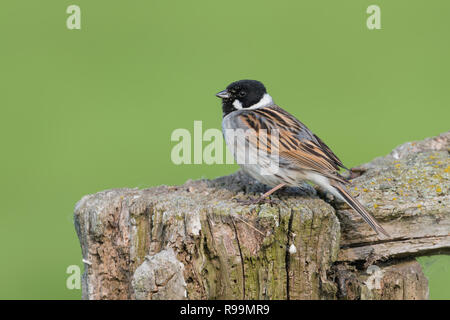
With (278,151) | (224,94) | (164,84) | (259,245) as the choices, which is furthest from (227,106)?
(164,84)

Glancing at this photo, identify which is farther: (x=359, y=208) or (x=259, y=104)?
(x=259, y=104)

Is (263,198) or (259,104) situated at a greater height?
(259,104)

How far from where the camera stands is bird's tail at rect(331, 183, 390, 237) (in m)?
4.41

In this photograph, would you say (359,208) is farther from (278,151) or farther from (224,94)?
(224,94)

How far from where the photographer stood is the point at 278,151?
18.0 feet

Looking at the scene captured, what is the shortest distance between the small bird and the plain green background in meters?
3.78

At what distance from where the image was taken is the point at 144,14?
53.8ft

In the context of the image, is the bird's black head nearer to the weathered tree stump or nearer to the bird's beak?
the bird's beak

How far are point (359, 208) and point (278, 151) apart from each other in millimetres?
1152

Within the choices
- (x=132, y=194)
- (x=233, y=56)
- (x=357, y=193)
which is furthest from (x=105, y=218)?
(x=233, y=56)

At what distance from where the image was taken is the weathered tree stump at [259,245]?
167 inches

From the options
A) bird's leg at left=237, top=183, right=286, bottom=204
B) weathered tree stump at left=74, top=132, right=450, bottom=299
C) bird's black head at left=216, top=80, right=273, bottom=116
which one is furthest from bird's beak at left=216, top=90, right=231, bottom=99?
weathered tree stump at left=74, top=132, right=450, bottom=299
